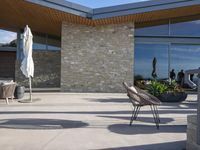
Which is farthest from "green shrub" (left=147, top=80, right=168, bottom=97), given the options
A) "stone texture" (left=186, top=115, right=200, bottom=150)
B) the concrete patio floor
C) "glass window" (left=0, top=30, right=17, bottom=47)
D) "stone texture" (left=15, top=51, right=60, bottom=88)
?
"glass window" (left=0, top=30, right=17, bottom=47)

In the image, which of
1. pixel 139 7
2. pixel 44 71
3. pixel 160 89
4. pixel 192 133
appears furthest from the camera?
pixel 44 71

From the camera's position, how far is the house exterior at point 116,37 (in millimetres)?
16703

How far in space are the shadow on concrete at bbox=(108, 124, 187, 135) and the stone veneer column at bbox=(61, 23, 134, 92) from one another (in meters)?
10.5

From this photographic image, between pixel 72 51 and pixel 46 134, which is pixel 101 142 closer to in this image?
pixel 46 134

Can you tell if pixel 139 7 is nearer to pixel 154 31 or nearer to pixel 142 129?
pixel 154 31

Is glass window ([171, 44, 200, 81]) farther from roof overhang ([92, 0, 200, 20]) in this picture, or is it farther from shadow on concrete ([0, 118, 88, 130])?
shadow on concrete ([0, 118, 88, 130])

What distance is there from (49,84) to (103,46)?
591 cm

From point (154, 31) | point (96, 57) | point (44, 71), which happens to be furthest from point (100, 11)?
point (44, 71)

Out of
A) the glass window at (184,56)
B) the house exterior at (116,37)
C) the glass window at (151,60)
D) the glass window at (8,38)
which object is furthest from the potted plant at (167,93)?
the glass window at (8,38)

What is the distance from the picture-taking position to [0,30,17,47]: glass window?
2578 centimetres

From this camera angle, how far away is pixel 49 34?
24047 millimetres

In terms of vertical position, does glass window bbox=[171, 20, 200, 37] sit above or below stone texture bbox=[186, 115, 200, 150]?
above

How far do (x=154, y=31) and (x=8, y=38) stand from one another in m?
12.2

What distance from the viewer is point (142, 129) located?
287 inches
